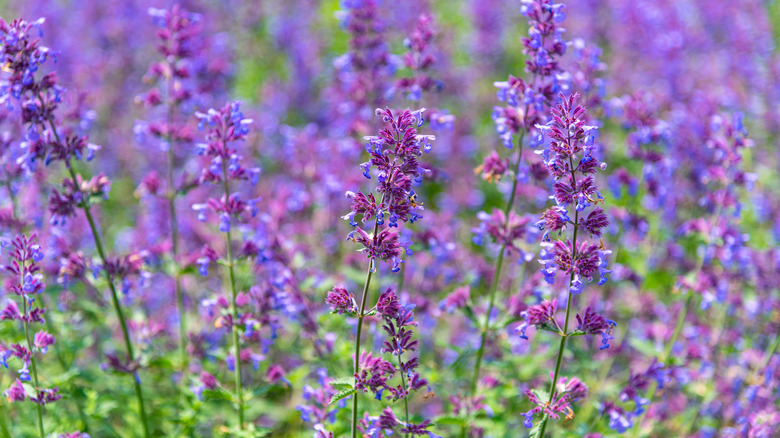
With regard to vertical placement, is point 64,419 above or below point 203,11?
below

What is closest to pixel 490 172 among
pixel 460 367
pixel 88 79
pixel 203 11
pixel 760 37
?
pixel 460 367

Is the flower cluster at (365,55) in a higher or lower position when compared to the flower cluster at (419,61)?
higher

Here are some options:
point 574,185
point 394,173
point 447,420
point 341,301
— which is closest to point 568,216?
point 574,185

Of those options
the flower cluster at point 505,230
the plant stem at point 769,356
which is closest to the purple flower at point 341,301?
the flower cluster at point 505,230

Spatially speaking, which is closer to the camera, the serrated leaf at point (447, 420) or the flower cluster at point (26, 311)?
the flower cluster at point (26, 311)

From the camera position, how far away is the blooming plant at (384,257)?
4.35 meters

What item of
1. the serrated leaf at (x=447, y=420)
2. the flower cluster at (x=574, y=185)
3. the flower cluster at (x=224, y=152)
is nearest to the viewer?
the flower cluster at (x=574, y=185)

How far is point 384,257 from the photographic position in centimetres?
388

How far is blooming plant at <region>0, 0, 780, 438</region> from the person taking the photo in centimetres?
435

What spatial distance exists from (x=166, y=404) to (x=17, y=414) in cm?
202

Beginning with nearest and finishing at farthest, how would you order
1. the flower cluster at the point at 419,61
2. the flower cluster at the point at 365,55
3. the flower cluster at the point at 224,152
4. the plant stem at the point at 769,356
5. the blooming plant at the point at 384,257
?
the blooming plant at the point at 384,257 < the flower cluster at the point at 224,152 < the flower cluster at the point at 419,61 < the plant stem at the point at 769,356 < the flower cluster at the point at 365,55

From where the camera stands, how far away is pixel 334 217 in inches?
319

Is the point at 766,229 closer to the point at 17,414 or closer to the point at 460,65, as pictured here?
the point at 460,65

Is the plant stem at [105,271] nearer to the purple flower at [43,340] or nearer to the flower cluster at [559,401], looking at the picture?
the purple flower at [43,340]
